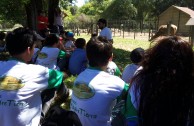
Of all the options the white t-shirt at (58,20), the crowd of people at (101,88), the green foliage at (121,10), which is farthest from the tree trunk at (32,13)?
the green foliage at (121,10)

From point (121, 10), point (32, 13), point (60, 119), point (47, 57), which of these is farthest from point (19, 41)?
point (121, 10)

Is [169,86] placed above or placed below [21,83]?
above

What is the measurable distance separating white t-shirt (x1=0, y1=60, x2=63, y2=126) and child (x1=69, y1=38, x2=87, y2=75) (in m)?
3.89

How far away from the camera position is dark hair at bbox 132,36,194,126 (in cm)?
203

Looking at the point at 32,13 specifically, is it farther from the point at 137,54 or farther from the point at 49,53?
the point at 137,54

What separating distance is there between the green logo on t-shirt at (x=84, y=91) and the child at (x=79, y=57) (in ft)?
13.1

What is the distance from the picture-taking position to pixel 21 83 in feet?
A: 9.38

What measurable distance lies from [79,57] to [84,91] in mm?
4065

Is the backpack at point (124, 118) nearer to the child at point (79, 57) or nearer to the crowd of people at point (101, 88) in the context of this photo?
the crowd of people at point (101, 88)

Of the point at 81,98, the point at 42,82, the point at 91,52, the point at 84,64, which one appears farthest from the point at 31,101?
the point at 84,64

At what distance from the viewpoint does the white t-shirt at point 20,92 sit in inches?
111

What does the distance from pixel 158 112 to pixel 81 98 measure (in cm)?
100

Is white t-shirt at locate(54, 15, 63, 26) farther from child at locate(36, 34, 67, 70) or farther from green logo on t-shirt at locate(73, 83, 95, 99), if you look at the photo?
green logo on t-shirt at locate(73, 83, 95, 99)

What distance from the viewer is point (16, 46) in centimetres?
311
